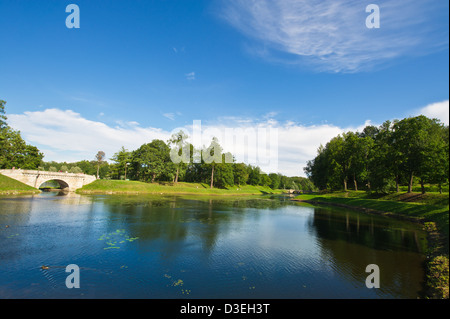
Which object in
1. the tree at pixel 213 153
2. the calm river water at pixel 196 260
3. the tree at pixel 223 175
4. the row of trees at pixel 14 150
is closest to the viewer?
the calm river water at pixel 196 260

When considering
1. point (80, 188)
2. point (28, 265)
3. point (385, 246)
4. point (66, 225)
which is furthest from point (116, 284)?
point (80, 188)

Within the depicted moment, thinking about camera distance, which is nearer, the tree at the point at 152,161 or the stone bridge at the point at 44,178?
the stone bridge at the point at 44,178

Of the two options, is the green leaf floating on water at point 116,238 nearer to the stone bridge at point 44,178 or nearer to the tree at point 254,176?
the stone bridge at point 44,178

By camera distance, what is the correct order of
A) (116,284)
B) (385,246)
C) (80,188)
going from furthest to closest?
(80,188) < (385,246) < (116,284)

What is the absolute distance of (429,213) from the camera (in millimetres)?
28500

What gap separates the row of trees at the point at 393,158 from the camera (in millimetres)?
32531

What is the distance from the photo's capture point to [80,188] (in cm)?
5875

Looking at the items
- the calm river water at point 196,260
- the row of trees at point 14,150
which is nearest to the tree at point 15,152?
the row of trees at point 14,150

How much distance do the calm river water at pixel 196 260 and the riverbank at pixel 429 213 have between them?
802mm

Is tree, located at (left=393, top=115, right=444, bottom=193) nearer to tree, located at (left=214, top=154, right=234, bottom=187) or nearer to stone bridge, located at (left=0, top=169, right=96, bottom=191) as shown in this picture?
tree, located at (left=214, top=154, right=234, bottom=187)

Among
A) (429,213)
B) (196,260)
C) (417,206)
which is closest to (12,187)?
(196,260)

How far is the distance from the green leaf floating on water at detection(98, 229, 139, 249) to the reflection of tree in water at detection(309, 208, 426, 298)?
14945mm
